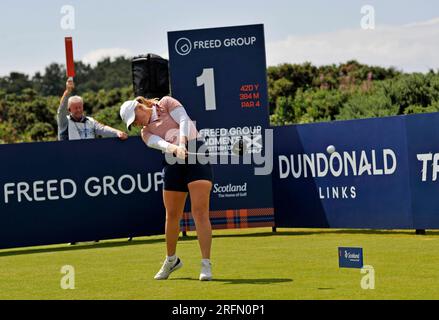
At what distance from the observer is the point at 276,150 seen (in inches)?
623

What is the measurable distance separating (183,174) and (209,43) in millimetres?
5914

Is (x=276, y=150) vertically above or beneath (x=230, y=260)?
above

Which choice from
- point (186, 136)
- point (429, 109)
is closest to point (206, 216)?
point (186, 136)

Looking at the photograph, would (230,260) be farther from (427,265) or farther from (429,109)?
(429,109)

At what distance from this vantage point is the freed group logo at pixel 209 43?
1577 cm

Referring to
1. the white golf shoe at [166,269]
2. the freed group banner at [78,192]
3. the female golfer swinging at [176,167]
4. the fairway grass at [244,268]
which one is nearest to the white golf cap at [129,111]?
the female golfer swinging at [176,167]

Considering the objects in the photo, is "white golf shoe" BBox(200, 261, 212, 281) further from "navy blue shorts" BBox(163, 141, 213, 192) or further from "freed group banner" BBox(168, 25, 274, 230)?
"freed group banner" BBox(168, 25, 274, 230)

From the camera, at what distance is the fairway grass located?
30.2ft

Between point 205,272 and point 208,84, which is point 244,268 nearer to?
point 205,272

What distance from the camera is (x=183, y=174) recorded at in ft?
33.3

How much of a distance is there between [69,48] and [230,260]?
15.2 ft

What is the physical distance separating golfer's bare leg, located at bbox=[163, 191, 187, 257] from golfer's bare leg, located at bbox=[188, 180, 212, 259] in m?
0.22

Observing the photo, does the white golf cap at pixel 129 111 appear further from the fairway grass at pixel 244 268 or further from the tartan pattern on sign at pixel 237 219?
the tartan pattern on sign at pixel 237 219

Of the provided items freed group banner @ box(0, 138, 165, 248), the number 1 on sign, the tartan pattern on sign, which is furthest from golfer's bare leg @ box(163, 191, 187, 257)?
the number 1 on sign
